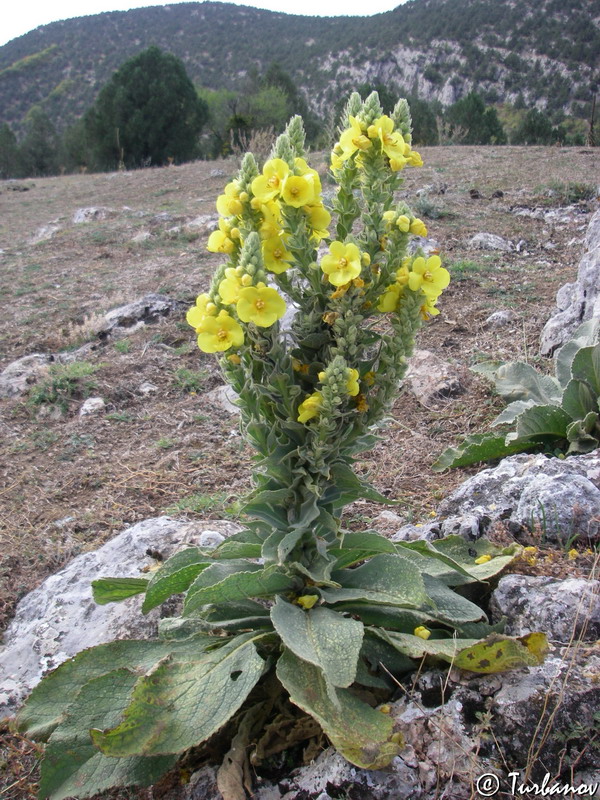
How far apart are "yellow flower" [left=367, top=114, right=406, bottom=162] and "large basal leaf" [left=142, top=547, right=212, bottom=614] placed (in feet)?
4.70

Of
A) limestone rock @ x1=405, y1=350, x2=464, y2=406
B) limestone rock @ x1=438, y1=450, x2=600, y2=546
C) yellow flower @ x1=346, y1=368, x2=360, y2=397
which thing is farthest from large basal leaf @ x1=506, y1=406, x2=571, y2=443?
yellow flower @ x1=346, y1=368, x2=360, y2=397

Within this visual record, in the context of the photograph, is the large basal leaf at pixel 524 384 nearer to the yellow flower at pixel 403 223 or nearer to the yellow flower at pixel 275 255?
the yellow flower at pixel 403 223

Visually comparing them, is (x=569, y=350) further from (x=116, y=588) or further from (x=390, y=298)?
(x=116, y=588)

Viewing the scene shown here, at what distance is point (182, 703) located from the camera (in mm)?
1677

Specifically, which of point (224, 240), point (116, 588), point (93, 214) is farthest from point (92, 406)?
point (93, 214)

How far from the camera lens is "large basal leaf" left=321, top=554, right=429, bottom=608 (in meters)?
1.78

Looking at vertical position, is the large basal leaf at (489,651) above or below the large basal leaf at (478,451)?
above

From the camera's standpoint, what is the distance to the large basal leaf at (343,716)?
1478 millimetres

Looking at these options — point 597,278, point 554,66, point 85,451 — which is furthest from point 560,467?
point 554,66

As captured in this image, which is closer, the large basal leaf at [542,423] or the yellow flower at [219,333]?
the yellow flower at [219,333]

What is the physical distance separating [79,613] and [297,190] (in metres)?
2.00

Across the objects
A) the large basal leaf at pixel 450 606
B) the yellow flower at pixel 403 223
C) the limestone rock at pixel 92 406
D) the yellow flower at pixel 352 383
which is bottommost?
the limestone rock at pixel 92 406

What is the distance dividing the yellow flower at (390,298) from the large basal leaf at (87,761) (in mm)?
1421

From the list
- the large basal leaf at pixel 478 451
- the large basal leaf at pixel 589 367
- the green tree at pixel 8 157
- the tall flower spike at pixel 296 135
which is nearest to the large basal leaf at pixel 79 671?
the tall flower spike at pixel 296 135
